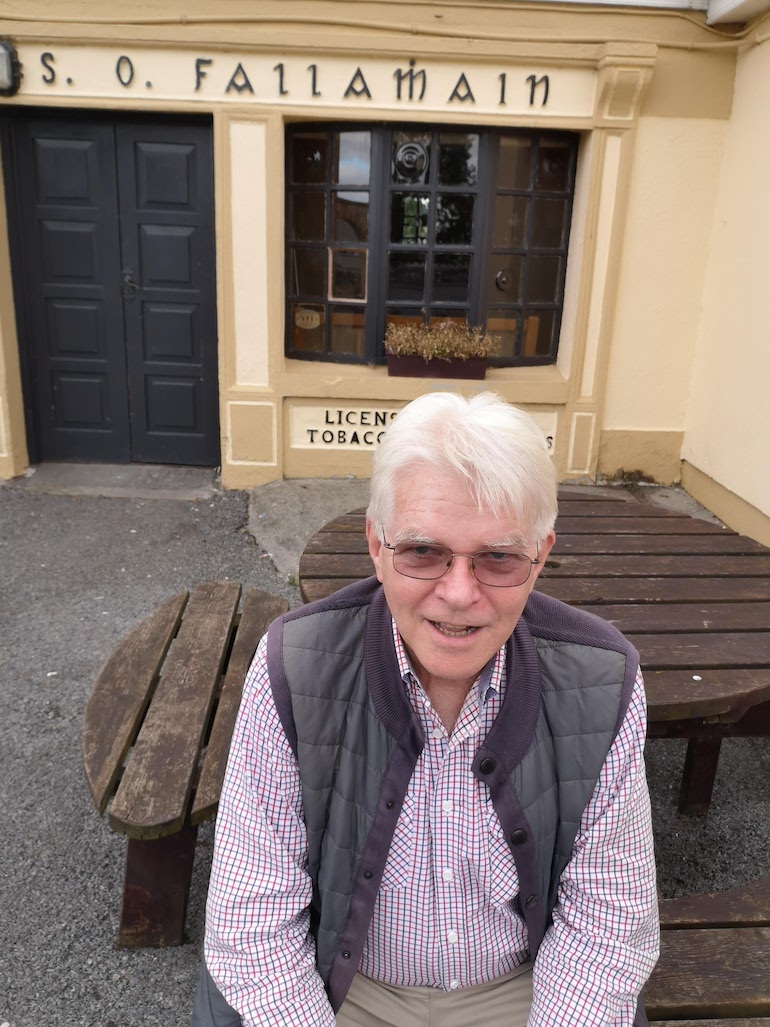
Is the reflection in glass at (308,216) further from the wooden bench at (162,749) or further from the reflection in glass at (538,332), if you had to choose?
the wooden bench at (162,749)

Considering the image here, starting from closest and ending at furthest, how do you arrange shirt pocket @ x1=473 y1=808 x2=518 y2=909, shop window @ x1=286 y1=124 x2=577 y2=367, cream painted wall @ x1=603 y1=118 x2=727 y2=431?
1. shirt pocket @ x1=473 y1=808 x2=518 y2=909
2. cream painted wall @ x1=603 y1=118 x2=727 y2=431
3. shop window @ x1=286 y1=124 x2=577 y2=367

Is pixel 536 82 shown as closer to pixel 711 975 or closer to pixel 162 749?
pixel 162 749

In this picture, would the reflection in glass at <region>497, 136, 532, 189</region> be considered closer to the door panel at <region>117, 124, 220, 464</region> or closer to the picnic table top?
the door panel at <region>117, 124, 220, 464</region>

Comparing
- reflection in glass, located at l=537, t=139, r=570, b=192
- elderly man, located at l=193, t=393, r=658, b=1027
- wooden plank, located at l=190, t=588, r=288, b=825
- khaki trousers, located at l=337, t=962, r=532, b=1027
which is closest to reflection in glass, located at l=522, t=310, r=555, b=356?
reflection in glass, located at l=537, t=139, r=570, b=192

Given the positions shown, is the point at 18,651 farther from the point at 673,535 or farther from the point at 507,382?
the point at 507,382

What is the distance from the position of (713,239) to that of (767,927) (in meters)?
5.21

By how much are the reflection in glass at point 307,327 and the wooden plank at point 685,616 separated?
4320mm

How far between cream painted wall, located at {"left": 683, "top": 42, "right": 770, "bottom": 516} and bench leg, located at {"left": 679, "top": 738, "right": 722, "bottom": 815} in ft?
8.87

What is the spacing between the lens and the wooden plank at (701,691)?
A: 6.36 feet

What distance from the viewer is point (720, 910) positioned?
173 cm

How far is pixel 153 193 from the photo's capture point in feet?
19.2

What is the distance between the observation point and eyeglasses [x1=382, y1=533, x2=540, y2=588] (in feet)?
4.33

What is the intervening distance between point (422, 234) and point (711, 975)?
17.4ft

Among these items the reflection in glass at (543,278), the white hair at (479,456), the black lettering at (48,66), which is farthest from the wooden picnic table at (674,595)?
the black lettering at (48,66)
